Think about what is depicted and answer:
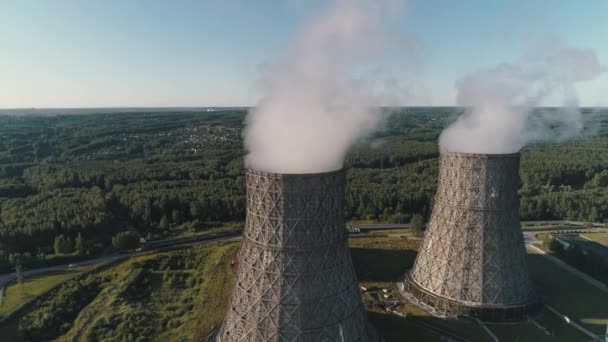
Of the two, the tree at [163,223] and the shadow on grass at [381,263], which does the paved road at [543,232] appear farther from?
the tree at [163,223]

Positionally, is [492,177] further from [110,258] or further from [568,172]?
[568,172]

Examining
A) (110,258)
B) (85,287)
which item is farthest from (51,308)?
(110,258)

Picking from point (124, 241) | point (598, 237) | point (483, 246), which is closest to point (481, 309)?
point (483, 246)

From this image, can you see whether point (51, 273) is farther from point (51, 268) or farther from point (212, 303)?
point (212, 303)

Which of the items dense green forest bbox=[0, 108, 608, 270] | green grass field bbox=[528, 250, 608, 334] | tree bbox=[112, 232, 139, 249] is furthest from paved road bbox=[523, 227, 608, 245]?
tree bbox=[112, 232, 139, 249]

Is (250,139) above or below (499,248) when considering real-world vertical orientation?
above

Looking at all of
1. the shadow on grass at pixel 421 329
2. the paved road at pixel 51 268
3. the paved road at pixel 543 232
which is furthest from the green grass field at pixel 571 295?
the paved road at pixel 51 268
